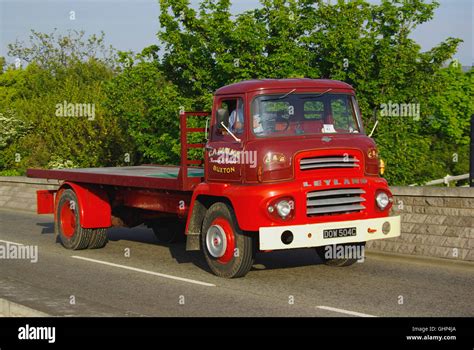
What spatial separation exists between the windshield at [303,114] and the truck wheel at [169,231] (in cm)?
452

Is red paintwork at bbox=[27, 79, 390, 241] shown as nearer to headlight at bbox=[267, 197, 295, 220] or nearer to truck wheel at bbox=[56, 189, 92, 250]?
headlight at bbox=[267, 197, 295, 220]

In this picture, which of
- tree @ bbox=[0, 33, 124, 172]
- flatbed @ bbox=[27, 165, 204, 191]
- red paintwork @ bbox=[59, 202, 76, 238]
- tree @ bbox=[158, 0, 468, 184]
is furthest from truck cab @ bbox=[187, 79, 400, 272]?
tree @ bbox=[0, 33, 124, 172]

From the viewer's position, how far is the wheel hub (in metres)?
11.0

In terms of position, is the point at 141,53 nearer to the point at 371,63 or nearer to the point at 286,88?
the point at 371,63

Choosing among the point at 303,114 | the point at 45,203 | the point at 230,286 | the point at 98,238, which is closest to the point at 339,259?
the point at 230,286

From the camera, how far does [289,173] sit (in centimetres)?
1060

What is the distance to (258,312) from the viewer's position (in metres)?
8.84

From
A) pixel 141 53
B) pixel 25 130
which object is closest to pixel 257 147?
pixel 141 53

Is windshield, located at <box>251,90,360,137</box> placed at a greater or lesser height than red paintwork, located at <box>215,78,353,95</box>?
lesser

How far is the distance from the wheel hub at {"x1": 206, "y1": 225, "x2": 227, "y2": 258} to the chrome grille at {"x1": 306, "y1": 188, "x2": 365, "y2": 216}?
4.30ft

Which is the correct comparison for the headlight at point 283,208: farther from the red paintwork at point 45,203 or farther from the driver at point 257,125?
the red paintwork at point 45,203

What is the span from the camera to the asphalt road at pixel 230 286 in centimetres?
898

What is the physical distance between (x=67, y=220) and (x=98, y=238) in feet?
2.51
